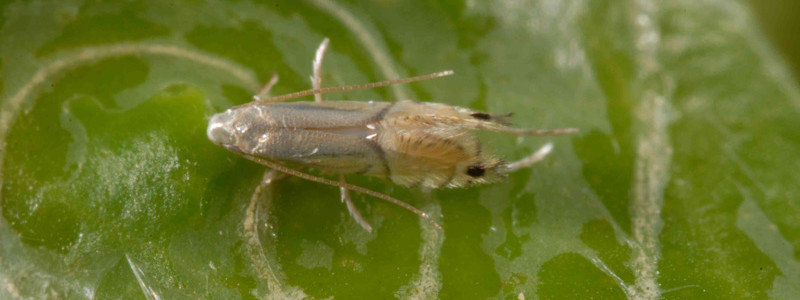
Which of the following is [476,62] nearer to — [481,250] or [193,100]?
[481,250]

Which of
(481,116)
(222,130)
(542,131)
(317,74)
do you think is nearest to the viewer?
(222,130)

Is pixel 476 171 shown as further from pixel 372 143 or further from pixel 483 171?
pixel 372 143

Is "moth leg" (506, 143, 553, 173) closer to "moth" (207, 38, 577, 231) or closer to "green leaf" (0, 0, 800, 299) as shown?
"green leaf" (0, 0, 800, 299)

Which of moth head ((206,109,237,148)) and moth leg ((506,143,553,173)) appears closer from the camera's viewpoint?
moth head ((206,109,237,148))

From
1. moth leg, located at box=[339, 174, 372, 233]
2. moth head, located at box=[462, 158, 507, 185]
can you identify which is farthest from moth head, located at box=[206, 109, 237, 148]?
moth head, located at box=[462, 158, 507, 185]

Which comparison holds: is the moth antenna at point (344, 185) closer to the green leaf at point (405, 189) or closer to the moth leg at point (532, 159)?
the green leaf at point (405, 189)

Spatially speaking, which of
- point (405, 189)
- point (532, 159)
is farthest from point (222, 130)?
point (532, 159)

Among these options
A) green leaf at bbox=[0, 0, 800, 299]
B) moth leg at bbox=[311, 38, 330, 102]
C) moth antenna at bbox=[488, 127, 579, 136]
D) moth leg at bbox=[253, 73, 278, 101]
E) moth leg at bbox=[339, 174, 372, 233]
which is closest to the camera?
green leaf at bbox=[0, 0, 800, 299]
